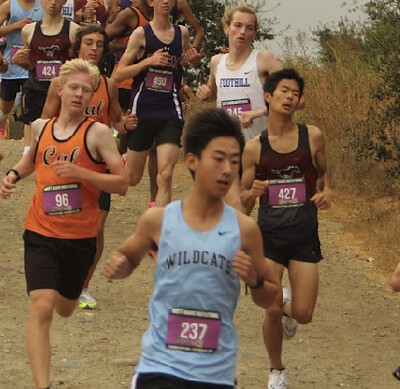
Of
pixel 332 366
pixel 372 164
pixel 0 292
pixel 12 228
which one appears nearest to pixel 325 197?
pixel 332 366

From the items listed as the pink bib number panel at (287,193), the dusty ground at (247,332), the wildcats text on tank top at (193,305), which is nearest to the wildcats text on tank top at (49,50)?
the dusty ground at (247,332)

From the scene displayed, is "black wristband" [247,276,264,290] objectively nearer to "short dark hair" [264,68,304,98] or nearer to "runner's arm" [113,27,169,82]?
"short dark hair" [264,68,304,98]

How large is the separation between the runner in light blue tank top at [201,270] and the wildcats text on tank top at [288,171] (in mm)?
2520

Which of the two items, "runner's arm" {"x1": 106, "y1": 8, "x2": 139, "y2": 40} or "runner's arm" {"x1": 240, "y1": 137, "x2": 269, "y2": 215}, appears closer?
"runner's arm" {"x1": 240, "y1": 137, "x2": 269, "y2": 215}

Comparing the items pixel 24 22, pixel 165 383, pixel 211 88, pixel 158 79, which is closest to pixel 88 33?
pixel 211 88

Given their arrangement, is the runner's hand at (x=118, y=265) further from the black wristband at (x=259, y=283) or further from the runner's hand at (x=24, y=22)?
the runner's hand at (x=24, y=22)

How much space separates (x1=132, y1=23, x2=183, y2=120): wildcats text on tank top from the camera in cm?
1105

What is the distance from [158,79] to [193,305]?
5852 mm

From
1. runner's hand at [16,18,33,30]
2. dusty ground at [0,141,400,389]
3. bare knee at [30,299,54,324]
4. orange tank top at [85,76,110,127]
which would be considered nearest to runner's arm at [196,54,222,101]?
orange tank top at [85,76,110,127]

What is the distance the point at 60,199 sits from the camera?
743 cm

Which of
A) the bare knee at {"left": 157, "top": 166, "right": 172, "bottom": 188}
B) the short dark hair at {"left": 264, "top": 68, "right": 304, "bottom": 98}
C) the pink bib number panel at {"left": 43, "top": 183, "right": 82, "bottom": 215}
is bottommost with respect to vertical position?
the pink bib number panel at {"left": 43, "top": 183, "right": 82, "bottom": 215}

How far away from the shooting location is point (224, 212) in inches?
216

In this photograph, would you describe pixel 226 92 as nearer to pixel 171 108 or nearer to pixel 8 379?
pixel 171 108

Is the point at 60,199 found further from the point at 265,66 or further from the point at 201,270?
the point at 265,66
